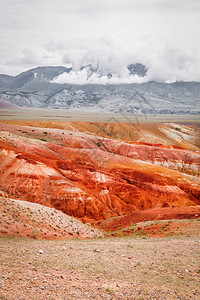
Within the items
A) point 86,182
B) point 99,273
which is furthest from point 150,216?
point 99,273

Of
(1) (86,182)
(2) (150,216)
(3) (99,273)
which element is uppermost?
(3) (99,273)

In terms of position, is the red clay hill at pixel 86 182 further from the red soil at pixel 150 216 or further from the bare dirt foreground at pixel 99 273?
the bare dirt foreground at pixel 99 273

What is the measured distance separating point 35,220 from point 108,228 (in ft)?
33.4

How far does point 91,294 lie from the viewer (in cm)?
845

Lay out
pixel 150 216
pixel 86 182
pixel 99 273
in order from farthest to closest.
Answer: pixel 86 182 → pixel 150 216 → pixel 99 273

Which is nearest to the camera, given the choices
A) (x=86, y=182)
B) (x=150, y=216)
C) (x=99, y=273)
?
(x=99, y=273)

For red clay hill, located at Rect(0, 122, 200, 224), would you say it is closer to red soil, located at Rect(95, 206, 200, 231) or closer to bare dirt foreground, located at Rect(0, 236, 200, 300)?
red soil, located at Rect(95, 206, 200, 231)

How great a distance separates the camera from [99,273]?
1038 cm

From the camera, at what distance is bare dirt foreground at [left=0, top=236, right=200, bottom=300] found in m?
8.43

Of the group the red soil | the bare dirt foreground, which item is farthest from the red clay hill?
the bare dirt foreground

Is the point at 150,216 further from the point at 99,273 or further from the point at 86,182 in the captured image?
the point at 99,273

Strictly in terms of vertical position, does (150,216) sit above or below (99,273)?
below

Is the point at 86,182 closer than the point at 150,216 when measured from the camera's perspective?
No

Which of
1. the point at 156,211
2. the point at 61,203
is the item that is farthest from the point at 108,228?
the point at 61,203
